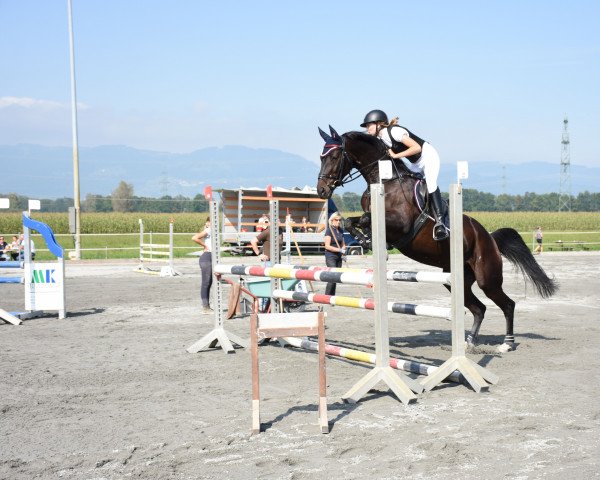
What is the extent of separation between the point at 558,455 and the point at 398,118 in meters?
4.19

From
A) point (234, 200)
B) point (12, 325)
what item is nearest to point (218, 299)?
point (12, 325)

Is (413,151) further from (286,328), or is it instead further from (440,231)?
(286,328)

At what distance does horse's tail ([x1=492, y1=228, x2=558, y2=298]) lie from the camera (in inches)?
333

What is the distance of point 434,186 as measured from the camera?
712 centimetres

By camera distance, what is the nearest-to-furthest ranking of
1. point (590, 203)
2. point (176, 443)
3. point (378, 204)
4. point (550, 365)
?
point (176, 443), point (378, 204), point (550, 365), point (590, 203)

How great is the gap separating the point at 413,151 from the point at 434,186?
442mm

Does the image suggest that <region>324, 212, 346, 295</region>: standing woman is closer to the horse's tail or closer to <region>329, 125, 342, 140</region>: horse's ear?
the horse's tail

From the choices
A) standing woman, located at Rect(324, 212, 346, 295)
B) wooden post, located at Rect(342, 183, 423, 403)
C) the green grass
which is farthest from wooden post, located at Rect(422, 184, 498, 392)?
the green grass

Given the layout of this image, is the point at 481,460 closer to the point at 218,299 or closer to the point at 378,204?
the point at 378,204

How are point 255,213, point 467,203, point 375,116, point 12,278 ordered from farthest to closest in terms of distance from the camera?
point 467,203 < point 255,213 < point 12,278 < point 375,116

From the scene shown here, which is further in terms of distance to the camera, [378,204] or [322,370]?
[378,204]

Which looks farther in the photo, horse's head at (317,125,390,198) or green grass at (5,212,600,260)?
green grass at (5,212,600,260)

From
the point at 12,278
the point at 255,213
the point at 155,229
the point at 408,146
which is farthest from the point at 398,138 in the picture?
the point at 155,229

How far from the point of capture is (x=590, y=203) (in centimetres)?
11200
